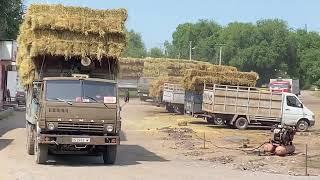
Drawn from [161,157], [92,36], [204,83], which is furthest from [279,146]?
[204,83]

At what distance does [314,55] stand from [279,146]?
9754 centimetres

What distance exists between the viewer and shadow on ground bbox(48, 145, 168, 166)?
1658 centimetres

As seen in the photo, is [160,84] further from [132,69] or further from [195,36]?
[195,36]

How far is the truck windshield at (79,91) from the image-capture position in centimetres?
1580

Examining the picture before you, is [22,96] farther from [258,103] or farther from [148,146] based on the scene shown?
[148,146]

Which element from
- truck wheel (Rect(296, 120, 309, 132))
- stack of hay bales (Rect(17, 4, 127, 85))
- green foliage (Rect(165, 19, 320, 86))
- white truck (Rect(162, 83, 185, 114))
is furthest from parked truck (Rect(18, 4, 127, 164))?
green foliage (Rect(165, 19, 320, 86))

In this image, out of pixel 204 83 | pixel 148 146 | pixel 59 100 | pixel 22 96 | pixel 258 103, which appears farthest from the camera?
pixel 22 96

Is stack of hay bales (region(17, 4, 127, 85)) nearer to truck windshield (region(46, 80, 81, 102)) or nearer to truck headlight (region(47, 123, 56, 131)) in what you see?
truck windshield (region(46, 80, 81, 102))

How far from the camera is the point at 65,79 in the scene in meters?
16.2

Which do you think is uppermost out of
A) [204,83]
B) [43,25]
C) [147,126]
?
[43,25]

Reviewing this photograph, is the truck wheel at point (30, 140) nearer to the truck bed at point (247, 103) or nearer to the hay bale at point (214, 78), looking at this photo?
the truck bed at point (247, 103)

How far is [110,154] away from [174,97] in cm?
2464

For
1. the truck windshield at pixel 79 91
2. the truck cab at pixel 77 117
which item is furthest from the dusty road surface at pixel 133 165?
the truck windshield at pixel 79 91

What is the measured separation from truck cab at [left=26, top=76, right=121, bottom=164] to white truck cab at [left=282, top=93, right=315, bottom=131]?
53.6 ft
